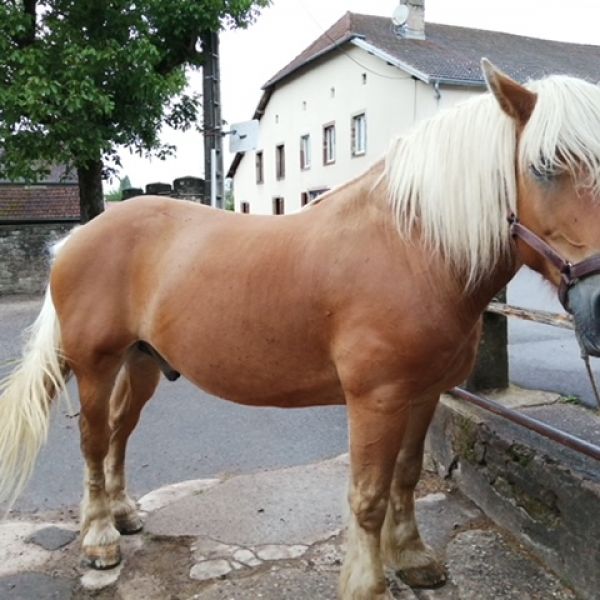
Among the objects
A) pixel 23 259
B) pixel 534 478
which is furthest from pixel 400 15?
pixel 534 478

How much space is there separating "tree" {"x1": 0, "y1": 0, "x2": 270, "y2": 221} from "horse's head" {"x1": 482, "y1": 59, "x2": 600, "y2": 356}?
763cm

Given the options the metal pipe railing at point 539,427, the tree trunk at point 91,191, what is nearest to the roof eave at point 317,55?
the tree trunk at point 91,191

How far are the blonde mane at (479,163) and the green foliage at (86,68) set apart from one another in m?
7.37

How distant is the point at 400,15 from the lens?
17781 mm

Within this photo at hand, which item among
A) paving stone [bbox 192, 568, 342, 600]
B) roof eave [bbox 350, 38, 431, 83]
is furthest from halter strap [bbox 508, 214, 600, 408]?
roof eave [bbox 350, 38, 431, 83]

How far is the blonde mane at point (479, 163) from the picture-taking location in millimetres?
1247

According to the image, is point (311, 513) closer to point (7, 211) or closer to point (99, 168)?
point (99, 168)

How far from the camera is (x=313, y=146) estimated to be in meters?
21.0

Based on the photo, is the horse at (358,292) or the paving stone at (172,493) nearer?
the horse at (358,292)

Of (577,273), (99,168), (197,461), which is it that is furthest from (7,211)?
(577,273)

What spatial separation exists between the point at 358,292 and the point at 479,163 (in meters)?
0.48

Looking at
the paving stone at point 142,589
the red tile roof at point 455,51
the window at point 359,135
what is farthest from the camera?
the window at point 359,135

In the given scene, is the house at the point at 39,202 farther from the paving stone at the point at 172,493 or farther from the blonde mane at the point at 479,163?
the blonde mane at the point at 479,163

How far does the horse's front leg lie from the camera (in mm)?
1619
